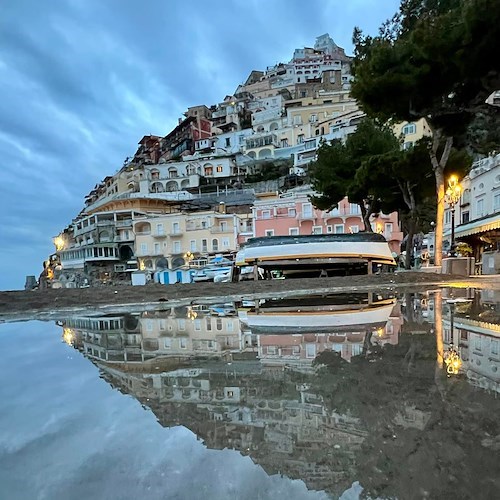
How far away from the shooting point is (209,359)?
3.33 m

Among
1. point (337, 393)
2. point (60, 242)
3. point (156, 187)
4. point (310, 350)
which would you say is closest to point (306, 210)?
point (310, 350)

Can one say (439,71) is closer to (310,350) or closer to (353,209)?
(310,350)

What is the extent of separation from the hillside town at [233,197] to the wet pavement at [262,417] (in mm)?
17394

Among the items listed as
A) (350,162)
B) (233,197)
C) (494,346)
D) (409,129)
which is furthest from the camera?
(233,197)

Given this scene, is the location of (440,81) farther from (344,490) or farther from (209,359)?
(344,490)

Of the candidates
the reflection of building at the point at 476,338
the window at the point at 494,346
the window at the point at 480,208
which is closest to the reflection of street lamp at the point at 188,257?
the window at the point at 480,208

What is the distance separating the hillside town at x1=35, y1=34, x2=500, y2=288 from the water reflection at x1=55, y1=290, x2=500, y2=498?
16.6 meters

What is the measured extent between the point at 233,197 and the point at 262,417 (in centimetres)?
6003

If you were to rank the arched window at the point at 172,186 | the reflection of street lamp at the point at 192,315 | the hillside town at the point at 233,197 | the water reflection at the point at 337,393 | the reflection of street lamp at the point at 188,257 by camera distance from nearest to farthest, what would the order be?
the water reflection at the point at 337,393
the reflection of street lamp at the point at 192,315
the hillside town at the point at 233,197
the reflection of street lamp at the point at 188,257
the arched window at the point at 172,186

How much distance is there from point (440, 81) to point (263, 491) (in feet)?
40.8

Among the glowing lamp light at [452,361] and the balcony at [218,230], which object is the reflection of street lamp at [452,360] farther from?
the balcony at [218,230]

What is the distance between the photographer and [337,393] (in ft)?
7.26

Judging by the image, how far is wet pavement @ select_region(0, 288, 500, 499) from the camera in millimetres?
1353

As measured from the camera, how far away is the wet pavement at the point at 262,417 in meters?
1.35
